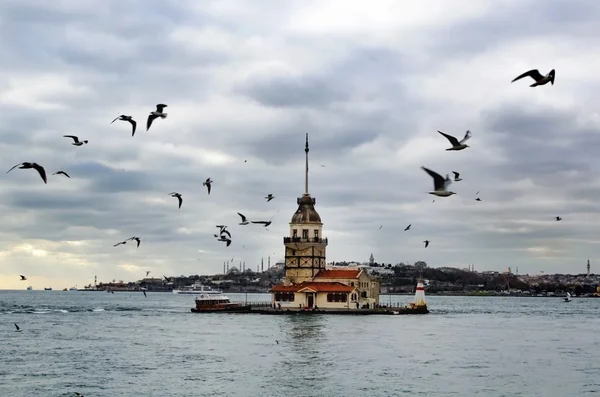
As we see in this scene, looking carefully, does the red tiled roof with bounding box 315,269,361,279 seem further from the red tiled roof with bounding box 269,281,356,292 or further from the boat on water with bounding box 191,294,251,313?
→ the boat on water with bounding box 191,294,251,313

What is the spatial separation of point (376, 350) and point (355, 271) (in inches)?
1831

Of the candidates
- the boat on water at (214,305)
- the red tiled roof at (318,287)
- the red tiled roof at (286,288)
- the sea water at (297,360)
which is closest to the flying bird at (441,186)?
the sea water at (297,360)

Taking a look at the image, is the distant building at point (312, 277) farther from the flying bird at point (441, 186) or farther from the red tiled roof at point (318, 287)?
the flying bird at point (441, 186)

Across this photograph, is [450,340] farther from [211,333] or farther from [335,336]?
[211,333]

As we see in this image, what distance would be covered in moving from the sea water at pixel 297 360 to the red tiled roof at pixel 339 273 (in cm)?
1526

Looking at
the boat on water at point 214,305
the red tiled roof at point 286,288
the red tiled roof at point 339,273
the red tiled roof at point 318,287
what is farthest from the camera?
the boat on water at point 214,305

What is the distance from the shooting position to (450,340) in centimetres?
7706

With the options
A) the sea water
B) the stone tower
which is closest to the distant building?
the stone tower

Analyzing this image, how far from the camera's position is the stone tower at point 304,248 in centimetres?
11381

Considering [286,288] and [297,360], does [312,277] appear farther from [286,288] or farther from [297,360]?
[297,360]

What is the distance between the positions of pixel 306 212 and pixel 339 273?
917cm

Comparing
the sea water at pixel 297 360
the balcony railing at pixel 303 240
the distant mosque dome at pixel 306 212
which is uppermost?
the distant mosque dome at pixel 306 212

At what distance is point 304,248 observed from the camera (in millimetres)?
113938

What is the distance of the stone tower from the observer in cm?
11381
